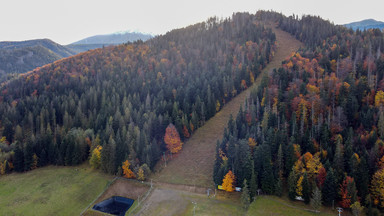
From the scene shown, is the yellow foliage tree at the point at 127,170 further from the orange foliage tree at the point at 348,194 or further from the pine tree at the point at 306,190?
the orange foliage tree at the point at 348,194

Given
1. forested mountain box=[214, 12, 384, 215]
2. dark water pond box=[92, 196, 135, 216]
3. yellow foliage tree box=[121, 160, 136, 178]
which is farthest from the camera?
yellow foliage tree box=[121, 160, 136, 178]

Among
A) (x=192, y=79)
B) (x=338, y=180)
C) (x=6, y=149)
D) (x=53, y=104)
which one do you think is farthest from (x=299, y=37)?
(x=6, y=149)

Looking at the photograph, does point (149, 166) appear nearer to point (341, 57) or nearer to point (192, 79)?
point (192, 79)

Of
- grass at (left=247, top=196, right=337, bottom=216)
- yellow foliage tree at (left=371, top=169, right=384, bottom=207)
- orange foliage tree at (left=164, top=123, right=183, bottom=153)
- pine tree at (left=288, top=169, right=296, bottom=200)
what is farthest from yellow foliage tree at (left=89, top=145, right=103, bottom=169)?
yellow foliage tree at (left=371, top=169, right=384, bottom=207)

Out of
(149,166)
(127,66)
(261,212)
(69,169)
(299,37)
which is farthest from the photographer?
A: (299,37)

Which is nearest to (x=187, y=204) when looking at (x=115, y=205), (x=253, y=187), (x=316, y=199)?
(x=253, y=187)

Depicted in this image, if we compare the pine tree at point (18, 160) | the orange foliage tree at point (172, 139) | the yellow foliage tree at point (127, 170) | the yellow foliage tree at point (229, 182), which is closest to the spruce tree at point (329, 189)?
the yellow foliage tree at point (229, 182)

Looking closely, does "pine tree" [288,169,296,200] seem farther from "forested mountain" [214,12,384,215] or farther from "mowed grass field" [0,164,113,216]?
"mowed grass field" [0,164,113,216]
